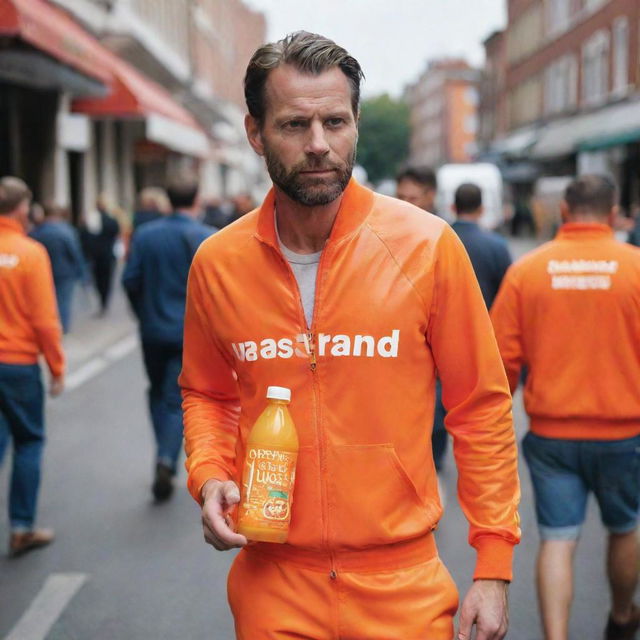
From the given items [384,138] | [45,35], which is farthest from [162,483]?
[384,138]

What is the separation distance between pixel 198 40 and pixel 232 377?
156ft

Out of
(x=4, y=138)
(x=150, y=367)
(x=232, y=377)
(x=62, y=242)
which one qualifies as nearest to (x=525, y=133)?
(x=4, y=138)

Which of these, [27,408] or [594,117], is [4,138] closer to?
[27,408]

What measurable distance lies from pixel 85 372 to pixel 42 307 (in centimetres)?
673

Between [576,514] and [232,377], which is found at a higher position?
[232,377]

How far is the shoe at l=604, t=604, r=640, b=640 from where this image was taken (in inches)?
173

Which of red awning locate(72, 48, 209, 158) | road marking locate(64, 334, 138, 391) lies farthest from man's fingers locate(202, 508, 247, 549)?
red awning locate(72, 48, 209, 158)

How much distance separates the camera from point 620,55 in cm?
3550

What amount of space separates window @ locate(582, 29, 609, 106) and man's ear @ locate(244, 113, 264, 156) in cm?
3684

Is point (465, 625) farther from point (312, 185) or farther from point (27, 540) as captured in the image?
point (27, 540)

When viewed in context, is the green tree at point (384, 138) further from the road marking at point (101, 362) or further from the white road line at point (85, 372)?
the white road line at point (85, 372)

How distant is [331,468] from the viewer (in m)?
2.44

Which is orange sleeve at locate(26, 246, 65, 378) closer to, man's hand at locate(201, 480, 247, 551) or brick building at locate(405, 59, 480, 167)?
man's hand at locate(201, 480, 247, 551)

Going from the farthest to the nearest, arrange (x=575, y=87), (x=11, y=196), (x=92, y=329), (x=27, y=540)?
1. (x=575, y=87)
2. (x=92, y=329)
3. (x=11, y=196)
4. (x=27, y=540)
